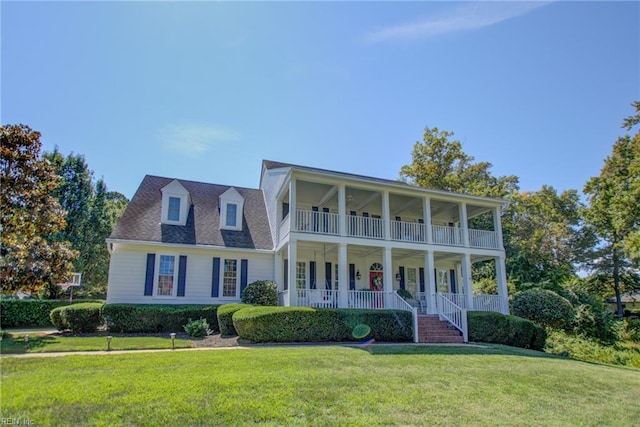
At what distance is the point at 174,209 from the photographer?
16641 mm

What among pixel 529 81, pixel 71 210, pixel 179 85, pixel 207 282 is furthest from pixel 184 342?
pixel 71 210

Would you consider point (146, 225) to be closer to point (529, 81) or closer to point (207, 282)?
point (207, 282)

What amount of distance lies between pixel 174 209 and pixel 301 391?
1289 cm

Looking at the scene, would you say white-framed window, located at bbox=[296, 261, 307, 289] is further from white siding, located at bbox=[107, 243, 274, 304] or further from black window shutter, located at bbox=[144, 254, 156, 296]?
black window shutter, located at bbox=[144, 254, 156, 296]

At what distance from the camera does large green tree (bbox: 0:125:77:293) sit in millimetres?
11008

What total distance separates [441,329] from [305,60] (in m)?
10.9

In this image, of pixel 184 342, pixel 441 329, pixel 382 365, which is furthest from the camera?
pixel 441 329

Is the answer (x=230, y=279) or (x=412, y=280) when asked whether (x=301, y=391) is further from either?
(x=412, y=280)

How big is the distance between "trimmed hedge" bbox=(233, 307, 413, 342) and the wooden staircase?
0.66m

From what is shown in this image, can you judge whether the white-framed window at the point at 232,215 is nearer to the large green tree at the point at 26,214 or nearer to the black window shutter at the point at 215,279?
the black window shutter at the point at 215,279

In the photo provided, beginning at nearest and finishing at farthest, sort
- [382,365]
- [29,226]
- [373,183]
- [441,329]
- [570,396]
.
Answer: [570,396]
[382,365]
[29,226]
[441,329]
[373,183]

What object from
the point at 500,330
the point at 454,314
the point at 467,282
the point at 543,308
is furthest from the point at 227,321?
the point at 543,308

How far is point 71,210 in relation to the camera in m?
25.8

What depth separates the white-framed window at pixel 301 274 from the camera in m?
17.0
